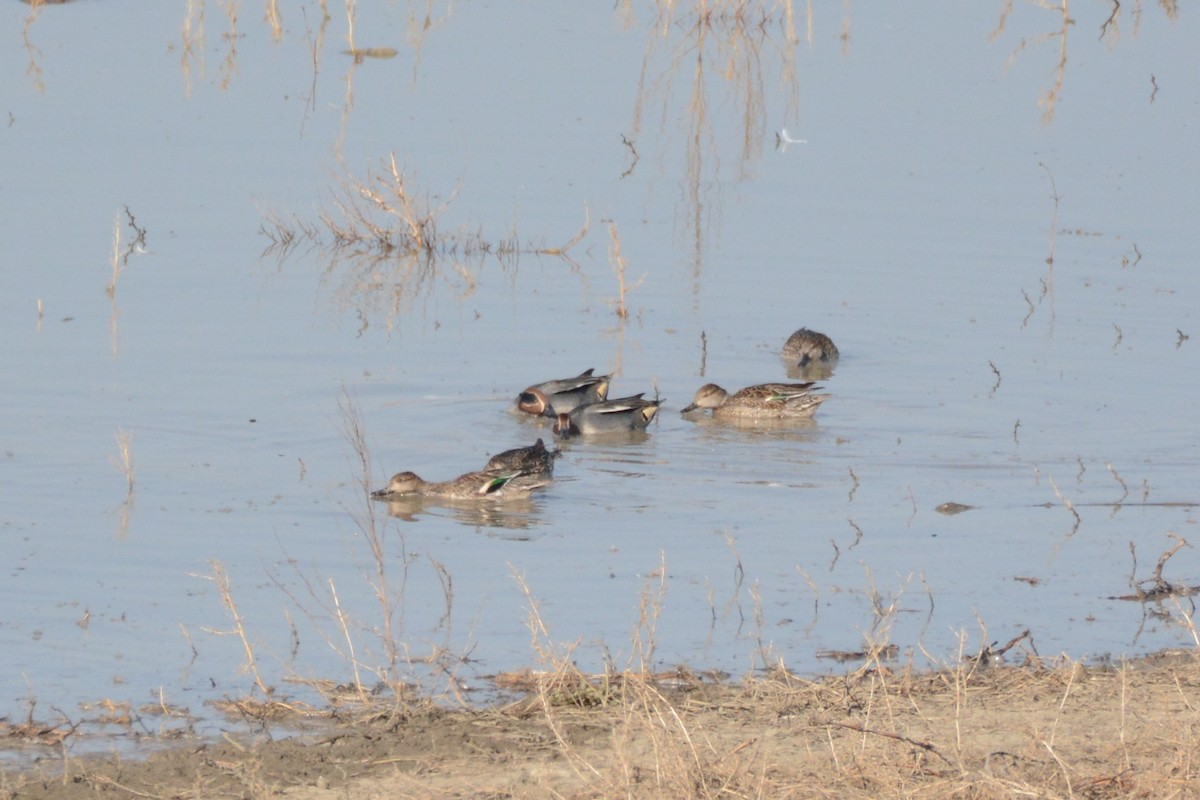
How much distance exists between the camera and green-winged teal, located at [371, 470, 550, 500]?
1138 cm

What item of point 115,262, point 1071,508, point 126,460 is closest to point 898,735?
point 1071,508

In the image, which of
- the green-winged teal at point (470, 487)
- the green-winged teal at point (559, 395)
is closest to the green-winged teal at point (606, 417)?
the green-winged teal at point (559, 395)

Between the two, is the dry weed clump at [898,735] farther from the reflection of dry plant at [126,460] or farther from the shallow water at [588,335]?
the reflection of dry plant at [126,460]

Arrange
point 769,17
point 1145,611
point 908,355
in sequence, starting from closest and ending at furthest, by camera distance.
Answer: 1. point 1145,611
2. point 908,355
3. point 769,17

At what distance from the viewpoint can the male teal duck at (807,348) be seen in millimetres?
14641

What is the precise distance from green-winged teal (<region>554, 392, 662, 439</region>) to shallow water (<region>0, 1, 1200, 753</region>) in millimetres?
206

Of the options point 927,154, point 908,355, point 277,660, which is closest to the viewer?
point 277,660

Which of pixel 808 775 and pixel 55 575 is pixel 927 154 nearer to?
pixel 55 575

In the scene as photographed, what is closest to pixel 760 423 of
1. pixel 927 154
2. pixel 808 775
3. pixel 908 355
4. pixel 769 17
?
pixel 908 355

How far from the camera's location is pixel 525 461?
38.8 feet

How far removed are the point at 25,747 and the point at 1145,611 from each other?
5206mm

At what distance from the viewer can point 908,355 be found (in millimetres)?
14992

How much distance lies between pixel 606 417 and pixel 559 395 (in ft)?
1.29

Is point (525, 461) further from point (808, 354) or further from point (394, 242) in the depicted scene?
point (394, 242)
